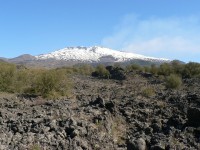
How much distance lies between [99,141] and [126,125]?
3.73 metres

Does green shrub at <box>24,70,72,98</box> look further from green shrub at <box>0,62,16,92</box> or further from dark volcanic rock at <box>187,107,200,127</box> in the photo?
dark volcanic rock at <box>187,107,200,127</box>

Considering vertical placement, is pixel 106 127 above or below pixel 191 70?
below

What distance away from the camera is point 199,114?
2031cm

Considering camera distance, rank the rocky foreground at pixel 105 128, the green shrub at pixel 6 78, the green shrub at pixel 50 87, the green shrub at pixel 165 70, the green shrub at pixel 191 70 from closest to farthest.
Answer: the rocky foreground at pixel 105 128 → the green shrub at pixel 50 87 → the green shrub at pixel 6 78 → the green shrub at pixel 191 70 → the green shrub at pixel 165 70

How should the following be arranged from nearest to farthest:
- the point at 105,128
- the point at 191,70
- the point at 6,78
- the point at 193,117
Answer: the point at 105,128 < the point at 193,117 < the point at 6,78 < the point at 191,70

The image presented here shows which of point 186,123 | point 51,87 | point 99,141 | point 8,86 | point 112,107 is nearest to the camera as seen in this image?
point 99,141

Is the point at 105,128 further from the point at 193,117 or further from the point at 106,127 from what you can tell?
the point at 193,117

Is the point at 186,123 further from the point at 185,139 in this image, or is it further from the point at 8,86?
the point at 8,86

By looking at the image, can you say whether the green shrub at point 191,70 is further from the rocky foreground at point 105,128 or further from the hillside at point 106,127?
the rocky foreground at point 105,128

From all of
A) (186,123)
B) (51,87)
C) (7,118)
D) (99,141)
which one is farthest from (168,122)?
(51,87)

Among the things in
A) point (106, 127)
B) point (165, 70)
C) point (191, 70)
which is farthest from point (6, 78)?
point (165, 70)

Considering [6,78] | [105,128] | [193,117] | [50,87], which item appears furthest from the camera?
[6,78]

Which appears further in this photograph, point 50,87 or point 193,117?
point 50,87

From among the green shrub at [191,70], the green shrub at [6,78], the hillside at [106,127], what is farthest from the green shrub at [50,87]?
the green shrub at [191,70]
